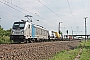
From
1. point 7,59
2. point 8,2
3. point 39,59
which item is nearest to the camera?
point 7,59

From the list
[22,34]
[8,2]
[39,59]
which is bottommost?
[39,59]

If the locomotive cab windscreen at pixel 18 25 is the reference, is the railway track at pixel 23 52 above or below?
below

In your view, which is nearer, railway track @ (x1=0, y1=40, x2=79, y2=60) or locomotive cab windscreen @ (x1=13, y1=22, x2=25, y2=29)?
railway track @ (x1=0, y1=40, x2=79, y2=60)

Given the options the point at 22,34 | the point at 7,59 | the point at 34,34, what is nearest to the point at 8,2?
the point at 22,34

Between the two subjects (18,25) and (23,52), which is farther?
(18,25)

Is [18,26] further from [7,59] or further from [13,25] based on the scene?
[7,59]

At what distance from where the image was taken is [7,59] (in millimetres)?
11102

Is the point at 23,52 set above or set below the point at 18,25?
below

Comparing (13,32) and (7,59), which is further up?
(13,32)

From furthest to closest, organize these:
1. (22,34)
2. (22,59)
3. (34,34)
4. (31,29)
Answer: (34,34) < (31,29) < (22,34) < (22,59)

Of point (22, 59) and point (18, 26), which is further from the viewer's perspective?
point (18, 26)

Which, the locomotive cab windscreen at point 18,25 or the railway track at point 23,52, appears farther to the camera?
the locomotive cab windscreen at point 18,25

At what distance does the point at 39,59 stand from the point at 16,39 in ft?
59.4

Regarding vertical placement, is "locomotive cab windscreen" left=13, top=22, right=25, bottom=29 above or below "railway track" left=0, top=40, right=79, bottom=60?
above
